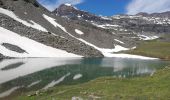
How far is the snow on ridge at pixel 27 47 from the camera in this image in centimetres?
11044

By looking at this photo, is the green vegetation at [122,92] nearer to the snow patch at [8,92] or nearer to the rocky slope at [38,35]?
the snow patch at [8,92]

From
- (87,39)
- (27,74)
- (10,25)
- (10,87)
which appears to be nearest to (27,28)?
(10,25)

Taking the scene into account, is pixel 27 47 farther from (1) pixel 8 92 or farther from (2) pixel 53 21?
(1) pixel 8 92

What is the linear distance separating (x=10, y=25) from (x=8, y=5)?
91.1 feet

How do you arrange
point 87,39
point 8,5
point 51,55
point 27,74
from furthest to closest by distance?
point 87,39, point 8,5, point 51,55, point 27,74

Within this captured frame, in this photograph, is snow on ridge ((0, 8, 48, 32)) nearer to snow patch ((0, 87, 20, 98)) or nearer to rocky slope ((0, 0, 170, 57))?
rocky slope ((0, 0, 170, 57))

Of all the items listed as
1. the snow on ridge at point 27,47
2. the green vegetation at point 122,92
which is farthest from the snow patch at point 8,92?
the snow on ridge at point 27,47

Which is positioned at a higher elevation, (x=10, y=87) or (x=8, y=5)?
(x=8, y=5)

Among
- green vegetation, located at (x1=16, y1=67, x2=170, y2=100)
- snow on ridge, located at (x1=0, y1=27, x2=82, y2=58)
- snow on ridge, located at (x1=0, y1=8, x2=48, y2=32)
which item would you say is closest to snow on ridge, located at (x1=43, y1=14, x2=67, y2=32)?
snow on ridge, located at (x1=0, y1=8, x2=48, y2=32)

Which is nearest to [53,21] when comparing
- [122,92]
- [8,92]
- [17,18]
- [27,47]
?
[17,18]

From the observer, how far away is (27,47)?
12075 cm

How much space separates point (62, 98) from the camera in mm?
34781

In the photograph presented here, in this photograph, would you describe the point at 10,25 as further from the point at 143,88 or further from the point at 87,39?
the point at 143,88

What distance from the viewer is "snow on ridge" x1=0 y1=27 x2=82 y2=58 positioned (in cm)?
11044
